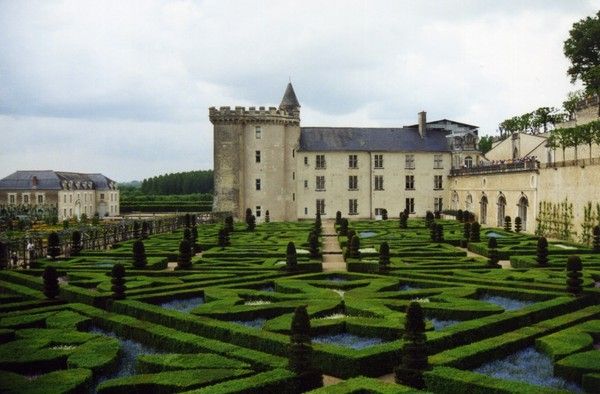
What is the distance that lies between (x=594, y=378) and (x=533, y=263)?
1375 cm

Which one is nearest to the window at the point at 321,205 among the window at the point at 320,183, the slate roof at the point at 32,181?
the window at the point at 320,183

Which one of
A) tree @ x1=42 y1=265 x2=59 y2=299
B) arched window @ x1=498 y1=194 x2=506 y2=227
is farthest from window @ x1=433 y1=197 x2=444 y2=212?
tree @ x1=42 y1=265 x2=59 y2=299

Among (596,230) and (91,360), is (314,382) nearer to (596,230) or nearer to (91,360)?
(91,360)

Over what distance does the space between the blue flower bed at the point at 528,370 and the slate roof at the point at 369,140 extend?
48.9m

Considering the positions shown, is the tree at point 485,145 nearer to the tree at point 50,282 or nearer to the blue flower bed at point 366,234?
the blue flower bed at point 366,234

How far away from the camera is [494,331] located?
13.2 metres

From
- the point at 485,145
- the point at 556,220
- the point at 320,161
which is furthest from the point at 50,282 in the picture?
the point at 485,145

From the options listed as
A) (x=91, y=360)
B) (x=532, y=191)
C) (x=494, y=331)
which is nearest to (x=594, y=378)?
(x=494, y=331)

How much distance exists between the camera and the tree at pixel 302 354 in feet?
33.2

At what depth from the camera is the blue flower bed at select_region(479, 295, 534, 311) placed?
1611 centimetres

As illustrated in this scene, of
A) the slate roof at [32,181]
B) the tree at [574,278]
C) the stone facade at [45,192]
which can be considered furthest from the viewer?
the slate roof at [32,181]

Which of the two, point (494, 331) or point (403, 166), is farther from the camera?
point (403, 166)

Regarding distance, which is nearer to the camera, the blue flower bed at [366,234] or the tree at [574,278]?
the tree at [574,278]

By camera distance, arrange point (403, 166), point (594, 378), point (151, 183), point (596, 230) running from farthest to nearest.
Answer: point (151, 183)
point (403, 166)
point (596, 230)
point (594, 378)
